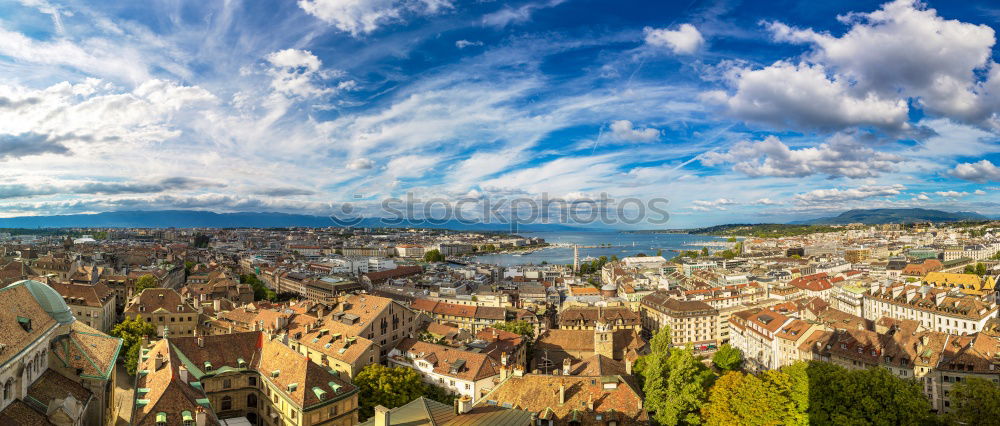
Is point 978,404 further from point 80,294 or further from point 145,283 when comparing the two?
point 145,283

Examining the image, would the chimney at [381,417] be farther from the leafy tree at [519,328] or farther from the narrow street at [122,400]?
the leafy tree at [519,328]

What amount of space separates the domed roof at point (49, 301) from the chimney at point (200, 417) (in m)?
11.8

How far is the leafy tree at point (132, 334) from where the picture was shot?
38281 mm

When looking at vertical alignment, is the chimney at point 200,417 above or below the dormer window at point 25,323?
below

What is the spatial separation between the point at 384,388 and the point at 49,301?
1739cm

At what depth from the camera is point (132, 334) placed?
45.2m

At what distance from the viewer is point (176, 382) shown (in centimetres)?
2408

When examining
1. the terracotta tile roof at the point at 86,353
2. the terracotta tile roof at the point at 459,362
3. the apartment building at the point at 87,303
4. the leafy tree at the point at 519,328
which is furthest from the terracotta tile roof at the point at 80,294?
the leafy tree at the point at 519,328

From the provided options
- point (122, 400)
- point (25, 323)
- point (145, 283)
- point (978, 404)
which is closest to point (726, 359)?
point (978, 404)

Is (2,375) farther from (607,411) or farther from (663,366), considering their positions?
(663,366)

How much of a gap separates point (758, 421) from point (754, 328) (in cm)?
2981

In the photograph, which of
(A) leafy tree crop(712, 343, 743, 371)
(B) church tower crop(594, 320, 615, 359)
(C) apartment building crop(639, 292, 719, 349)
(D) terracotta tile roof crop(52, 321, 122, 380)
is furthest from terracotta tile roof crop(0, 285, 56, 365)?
(C) apartment building crop(639, 292, 719, 349)

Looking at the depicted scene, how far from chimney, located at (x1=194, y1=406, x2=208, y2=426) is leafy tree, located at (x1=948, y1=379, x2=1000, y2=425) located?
3256 cm

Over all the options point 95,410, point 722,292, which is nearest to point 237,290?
point 95,410
